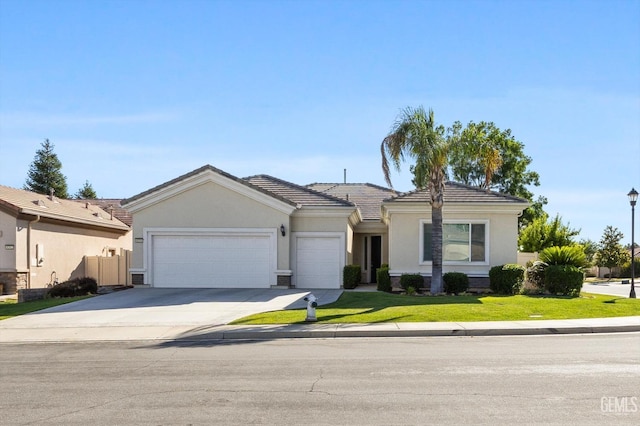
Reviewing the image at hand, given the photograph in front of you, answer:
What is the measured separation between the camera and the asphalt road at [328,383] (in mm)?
6984

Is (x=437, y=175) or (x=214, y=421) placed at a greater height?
(x=437, y=175)

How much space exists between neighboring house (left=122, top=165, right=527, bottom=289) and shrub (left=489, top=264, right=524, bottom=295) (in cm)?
204

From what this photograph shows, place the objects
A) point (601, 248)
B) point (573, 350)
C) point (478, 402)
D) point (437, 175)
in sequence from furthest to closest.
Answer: point (601, 248) < point (437, 175) < point (573, 350) < point (478, 402)

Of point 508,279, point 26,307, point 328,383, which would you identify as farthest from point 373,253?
point 328,383

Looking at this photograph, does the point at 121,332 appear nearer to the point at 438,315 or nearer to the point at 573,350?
the point at 438,315

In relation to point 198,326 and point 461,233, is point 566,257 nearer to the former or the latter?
point 461,233

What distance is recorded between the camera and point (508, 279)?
22.3m

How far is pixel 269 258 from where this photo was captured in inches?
971

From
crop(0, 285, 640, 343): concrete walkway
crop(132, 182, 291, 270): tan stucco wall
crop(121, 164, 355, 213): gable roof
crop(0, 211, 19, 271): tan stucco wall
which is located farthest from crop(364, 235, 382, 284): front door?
crop(0, 211, 19, 271): tan stucco wall

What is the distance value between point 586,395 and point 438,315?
871cm

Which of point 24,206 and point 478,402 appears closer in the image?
point 478,402

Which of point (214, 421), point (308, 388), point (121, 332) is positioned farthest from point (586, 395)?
point (121, 332)

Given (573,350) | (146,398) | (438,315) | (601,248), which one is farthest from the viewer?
(601,248)

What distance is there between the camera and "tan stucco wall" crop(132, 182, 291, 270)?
24.7m
